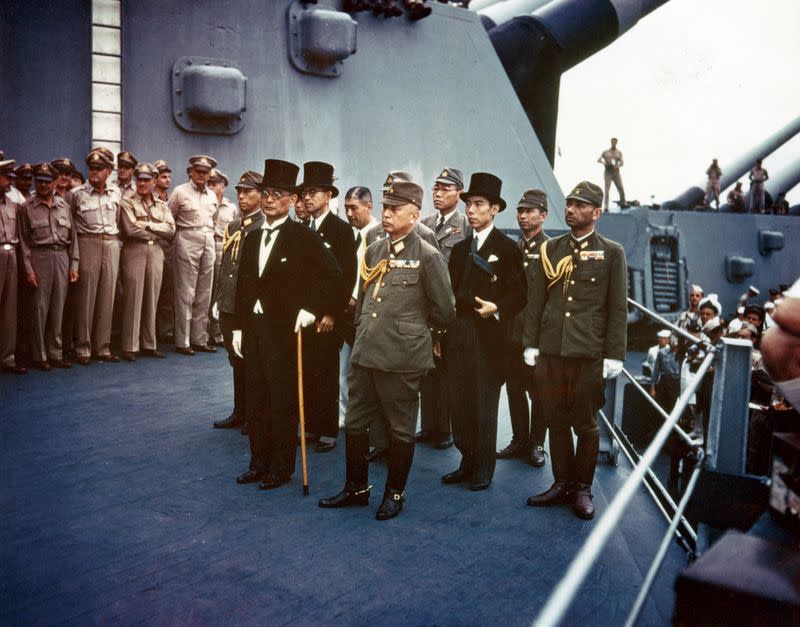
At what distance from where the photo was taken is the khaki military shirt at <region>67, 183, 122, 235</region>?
6184 millimetres

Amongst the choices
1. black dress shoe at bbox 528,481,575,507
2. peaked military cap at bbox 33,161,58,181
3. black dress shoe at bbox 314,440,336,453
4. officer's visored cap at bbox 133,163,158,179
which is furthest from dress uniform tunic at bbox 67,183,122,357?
black dress shoe at bbox 528,481,575,507

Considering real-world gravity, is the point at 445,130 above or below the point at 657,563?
above

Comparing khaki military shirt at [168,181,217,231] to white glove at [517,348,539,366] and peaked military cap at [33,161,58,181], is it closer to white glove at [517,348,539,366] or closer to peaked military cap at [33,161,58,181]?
peaked military cap at [33,161,58,181]

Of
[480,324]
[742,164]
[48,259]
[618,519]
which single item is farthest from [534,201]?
[742,164]

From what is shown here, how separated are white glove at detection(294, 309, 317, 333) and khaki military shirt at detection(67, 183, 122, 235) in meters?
3.40

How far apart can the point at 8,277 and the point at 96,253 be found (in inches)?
30.2

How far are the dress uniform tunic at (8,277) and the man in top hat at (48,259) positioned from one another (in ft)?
0.32

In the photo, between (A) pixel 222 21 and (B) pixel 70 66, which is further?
(A) pixel 222 21

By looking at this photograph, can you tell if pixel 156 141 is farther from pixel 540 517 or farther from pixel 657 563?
pixel 657 563

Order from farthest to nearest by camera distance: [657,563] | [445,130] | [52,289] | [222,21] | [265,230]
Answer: [445,130], [222,21], [52,289], [265,230], [657,563]

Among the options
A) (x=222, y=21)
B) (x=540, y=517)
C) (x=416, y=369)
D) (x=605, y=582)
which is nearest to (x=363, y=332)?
(x=416, y=369)

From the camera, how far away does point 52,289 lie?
6.09m

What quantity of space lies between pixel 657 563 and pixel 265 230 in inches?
104

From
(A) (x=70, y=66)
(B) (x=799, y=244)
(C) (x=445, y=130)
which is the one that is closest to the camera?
(A) (x=70, y=66)
